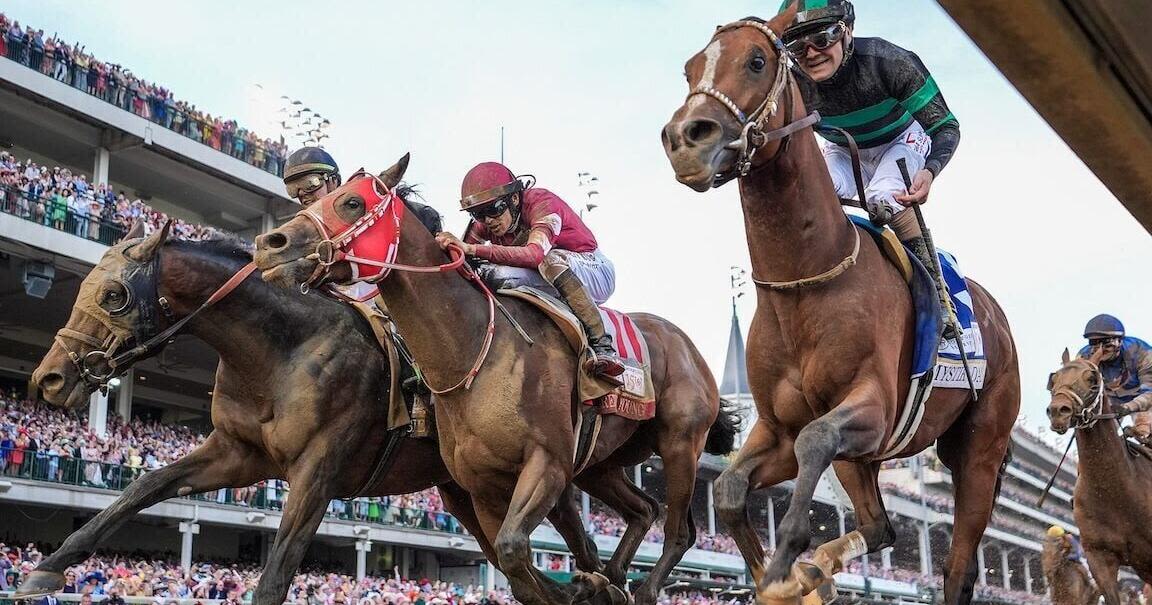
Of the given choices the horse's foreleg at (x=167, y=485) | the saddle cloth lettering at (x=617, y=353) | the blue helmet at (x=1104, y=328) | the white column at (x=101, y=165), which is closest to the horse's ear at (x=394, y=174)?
the saddle cloth lettering at (x=617, y=353)

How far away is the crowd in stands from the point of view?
25500mm

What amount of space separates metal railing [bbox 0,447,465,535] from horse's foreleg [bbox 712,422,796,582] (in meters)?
12.7

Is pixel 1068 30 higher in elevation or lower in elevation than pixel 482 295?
lower

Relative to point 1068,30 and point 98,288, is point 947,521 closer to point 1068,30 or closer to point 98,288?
point 98,288

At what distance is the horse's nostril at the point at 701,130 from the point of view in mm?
4527

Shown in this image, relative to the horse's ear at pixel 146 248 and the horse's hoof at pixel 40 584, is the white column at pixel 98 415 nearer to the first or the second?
the horse's ear at pixel 146 248

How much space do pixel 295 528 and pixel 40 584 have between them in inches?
60.5

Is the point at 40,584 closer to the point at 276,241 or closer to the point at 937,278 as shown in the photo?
the point at 276,241

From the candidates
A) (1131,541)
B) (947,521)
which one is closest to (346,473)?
(1131,541)

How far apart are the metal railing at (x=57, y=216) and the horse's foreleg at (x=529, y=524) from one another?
64.8ft

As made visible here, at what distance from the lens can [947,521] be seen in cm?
6191

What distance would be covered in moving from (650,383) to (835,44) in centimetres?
276

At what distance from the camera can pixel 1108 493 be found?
9.20 metres

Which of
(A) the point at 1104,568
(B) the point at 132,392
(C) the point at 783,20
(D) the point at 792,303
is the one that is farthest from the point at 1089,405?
(B) the point at 132,392
